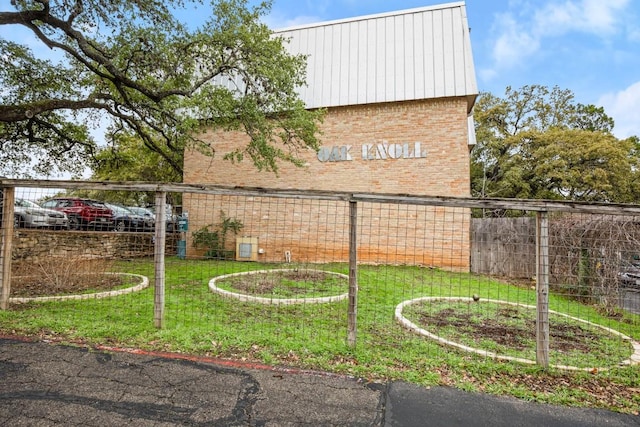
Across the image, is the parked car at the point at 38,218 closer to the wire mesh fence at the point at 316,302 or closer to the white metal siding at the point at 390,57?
the wire mesh fence at the point at 316,302

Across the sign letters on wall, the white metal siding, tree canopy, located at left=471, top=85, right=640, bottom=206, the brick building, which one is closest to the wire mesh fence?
the brick building

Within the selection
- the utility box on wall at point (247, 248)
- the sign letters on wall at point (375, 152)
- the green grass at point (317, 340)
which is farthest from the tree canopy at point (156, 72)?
the green grass at point (317, 340)

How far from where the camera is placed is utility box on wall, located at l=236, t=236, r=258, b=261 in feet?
39.2

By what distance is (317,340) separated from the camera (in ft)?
12.6

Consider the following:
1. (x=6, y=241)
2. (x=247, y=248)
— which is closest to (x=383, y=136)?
(x=247, y=248)

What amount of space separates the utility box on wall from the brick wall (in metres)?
0.46

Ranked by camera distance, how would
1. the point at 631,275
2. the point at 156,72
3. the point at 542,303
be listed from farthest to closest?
the point at 156,72 → the point at 631,275 → the point at 542,303

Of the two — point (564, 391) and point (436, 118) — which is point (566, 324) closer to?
point (564, 391)

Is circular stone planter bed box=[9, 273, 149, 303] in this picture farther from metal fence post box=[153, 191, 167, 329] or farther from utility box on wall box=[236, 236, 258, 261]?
utility box on wall box=[236, 236, 258, 261]

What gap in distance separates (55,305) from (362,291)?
5279 millimetres

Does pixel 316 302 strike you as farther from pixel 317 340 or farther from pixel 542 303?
pixel 542 303

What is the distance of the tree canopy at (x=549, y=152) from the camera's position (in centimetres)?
1881

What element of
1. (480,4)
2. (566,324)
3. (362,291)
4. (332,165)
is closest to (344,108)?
(332,165)

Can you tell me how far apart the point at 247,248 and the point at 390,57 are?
8.50 meters
